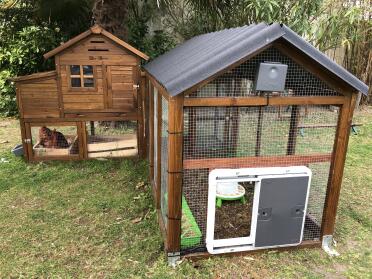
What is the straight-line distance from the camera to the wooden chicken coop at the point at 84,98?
5.61m

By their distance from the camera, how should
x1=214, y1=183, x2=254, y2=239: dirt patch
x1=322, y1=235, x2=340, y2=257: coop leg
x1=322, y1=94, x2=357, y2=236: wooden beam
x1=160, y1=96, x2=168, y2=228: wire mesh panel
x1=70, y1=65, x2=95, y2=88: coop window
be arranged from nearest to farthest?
x1=322, y1=94, x2=357, y2=236: wooden beam < x1=160, y1=96, x2=168, y2=228: wire mesh panel < x1=322, y1=235, x2=340, y2=257: coop leg < x1=214, y1=183, x2=254, y2=239: dirt patch < x1=70, y1=65, x2=95, y2=88: coop window

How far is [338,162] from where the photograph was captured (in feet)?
11.7

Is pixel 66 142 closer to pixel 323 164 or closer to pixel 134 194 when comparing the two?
pixel 134 194

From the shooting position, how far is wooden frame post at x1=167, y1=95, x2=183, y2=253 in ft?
9.85

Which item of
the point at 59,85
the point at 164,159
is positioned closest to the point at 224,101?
the point at 164,159

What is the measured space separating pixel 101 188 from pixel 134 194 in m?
0.55

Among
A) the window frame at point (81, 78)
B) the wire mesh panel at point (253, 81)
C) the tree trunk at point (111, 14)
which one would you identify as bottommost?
the window frame at point (81, 78)

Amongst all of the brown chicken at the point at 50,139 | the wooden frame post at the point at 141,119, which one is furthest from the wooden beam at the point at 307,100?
the brown chicken at the point at 50,139

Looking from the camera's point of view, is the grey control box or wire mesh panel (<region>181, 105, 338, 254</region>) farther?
wire mesh panel (<region>181, 105, 338, 254</region>)

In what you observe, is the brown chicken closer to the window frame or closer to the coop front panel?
the window frame

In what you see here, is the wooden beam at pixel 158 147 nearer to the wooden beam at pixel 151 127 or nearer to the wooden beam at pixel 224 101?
the wooden beam at pixel 151 127

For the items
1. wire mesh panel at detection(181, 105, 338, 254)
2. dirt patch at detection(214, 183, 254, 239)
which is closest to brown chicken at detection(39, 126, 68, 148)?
wire mesh panel at detection(181, 105, 338, 254)

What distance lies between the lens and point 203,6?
734cm

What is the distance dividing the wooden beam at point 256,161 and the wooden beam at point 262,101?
55 centimetres
